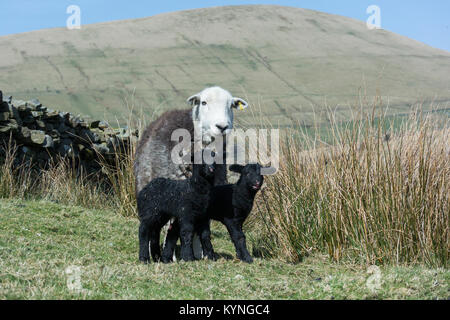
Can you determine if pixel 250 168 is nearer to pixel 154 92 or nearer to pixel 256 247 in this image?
pixel 256 247

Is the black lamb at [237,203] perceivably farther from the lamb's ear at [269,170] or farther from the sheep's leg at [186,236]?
the sheep's leg at [186,236]

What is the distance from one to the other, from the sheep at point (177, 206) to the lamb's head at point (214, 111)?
0.76 m

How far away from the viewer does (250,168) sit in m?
5.41

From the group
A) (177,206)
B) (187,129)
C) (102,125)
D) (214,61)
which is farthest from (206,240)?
(214,61)

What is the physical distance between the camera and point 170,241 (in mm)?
5836

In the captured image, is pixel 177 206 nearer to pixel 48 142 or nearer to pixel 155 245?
pixel 155 245

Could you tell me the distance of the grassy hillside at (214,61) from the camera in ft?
198

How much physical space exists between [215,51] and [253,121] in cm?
8185

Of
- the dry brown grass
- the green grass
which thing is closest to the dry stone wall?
the green grass

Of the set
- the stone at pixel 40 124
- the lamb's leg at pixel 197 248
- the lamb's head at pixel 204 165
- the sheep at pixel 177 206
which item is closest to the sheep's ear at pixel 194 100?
the sheep at pixel 177 206

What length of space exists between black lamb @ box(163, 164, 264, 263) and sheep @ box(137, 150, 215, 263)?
0.16 meters

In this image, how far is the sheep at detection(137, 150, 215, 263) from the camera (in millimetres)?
5270

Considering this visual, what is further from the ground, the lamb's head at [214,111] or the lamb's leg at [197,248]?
the lamb's head at [214,111]

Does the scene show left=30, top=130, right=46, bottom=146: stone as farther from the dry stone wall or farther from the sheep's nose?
the sheep's nose
